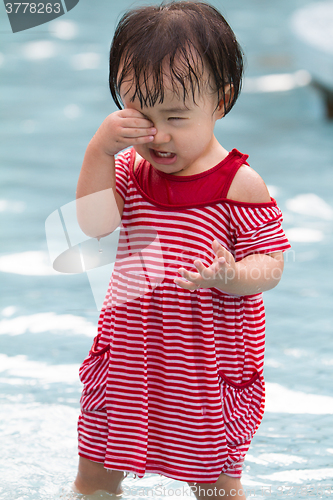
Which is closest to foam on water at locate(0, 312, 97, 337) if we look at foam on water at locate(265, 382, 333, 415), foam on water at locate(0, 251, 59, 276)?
foam on water at locate(0, 251, 59, 276)

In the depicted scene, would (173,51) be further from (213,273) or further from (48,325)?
(48,325)

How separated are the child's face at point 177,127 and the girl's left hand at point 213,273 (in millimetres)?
164

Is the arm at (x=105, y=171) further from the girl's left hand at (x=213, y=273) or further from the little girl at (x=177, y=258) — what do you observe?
the girl's left hand at (x=213, y=273)

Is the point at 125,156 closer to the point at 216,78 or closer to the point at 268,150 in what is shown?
the point at 216,78

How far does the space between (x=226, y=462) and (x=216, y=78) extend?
23.6 inches

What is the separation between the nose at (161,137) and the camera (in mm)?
949

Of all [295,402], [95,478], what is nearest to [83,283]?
[295,402]

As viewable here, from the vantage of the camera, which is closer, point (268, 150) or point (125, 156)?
point (125, 156)

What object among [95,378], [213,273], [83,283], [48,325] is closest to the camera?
[213,273]

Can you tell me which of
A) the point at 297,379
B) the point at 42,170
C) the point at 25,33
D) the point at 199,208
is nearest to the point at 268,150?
the point at 42,170

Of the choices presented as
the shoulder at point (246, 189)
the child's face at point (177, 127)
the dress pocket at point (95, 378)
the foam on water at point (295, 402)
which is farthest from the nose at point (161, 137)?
the foam on water at point (295, 402)

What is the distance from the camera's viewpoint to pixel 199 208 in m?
1.01

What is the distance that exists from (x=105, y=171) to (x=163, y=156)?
0.34ft

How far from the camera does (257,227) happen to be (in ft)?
3.26
